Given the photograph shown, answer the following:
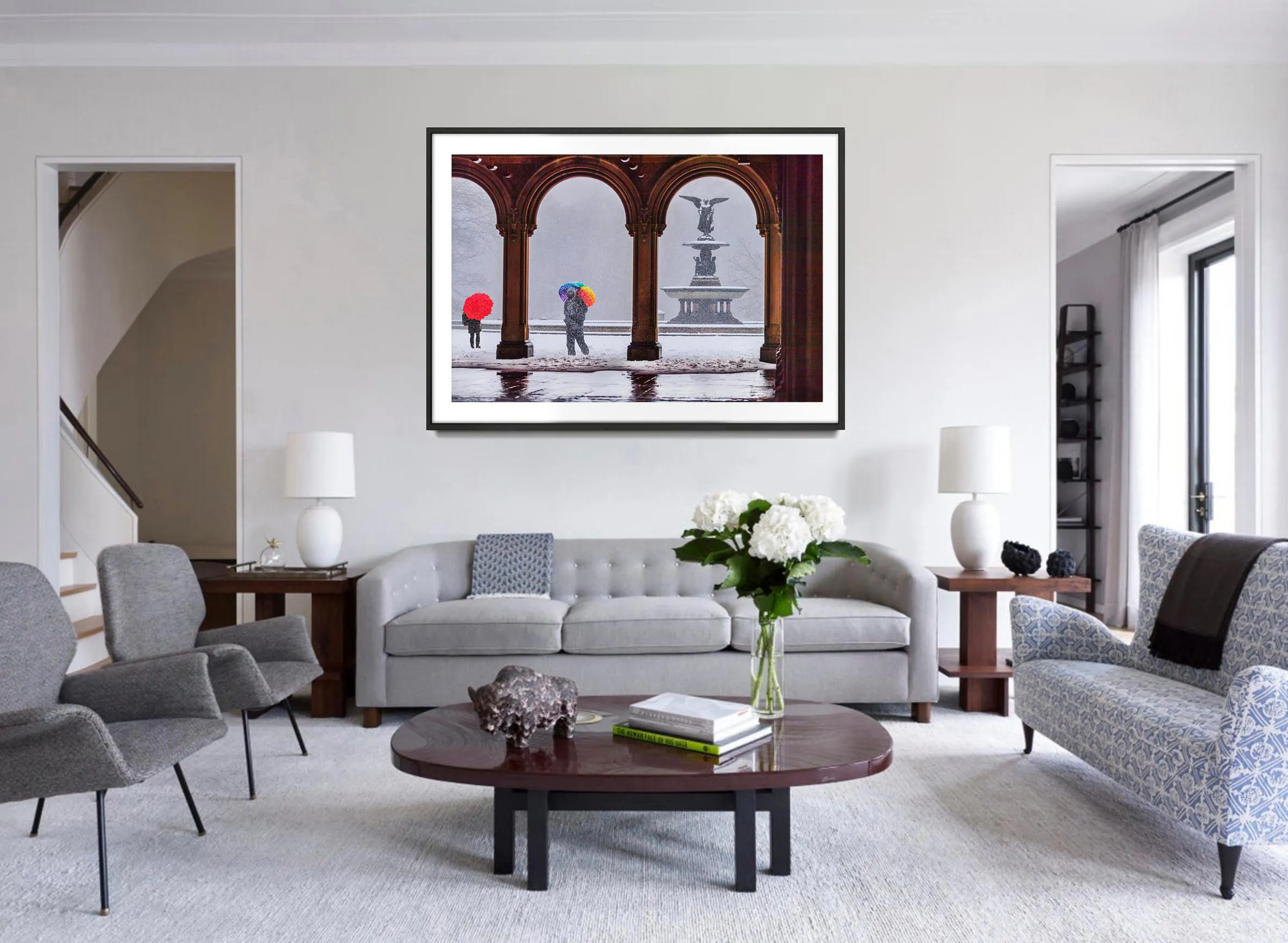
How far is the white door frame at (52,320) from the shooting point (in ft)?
16.0

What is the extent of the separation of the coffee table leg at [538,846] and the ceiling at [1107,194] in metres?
4.20

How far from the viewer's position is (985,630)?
14.0 ft

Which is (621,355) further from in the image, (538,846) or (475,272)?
(538,846)

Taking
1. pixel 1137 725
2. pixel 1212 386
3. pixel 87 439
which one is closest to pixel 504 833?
pixel 1137 725

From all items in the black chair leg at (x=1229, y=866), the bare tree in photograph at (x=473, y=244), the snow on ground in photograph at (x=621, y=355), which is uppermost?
the bare tree in photograph at (x=473, y=244)

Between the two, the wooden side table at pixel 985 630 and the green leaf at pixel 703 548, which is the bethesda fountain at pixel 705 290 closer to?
the wooden side table at pixel 985 630

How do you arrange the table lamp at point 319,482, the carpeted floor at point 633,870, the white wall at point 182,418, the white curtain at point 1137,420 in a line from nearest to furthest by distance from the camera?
the carpeted floor at point 633,870 < the table lamp at point 319,482 < the white curtain at point 1137,420 < the white wall at point 182,418

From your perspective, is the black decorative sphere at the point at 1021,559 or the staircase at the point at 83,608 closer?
the black decorative sphere at the point at 1021,559

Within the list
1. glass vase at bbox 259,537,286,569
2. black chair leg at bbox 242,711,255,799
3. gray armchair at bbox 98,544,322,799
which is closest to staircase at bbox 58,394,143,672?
glass vase at bbox 259,537,286,569

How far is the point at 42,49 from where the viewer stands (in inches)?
191

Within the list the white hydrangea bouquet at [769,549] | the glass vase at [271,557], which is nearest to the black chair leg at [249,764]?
the glass vase at [271,557]

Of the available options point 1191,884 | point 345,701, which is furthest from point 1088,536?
point 345,701

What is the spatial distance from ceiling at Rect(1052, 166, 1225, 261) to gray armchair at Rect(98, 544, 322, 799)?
4.33 metres

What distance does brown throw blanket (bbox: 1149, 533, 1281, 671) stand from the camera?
3.00m
